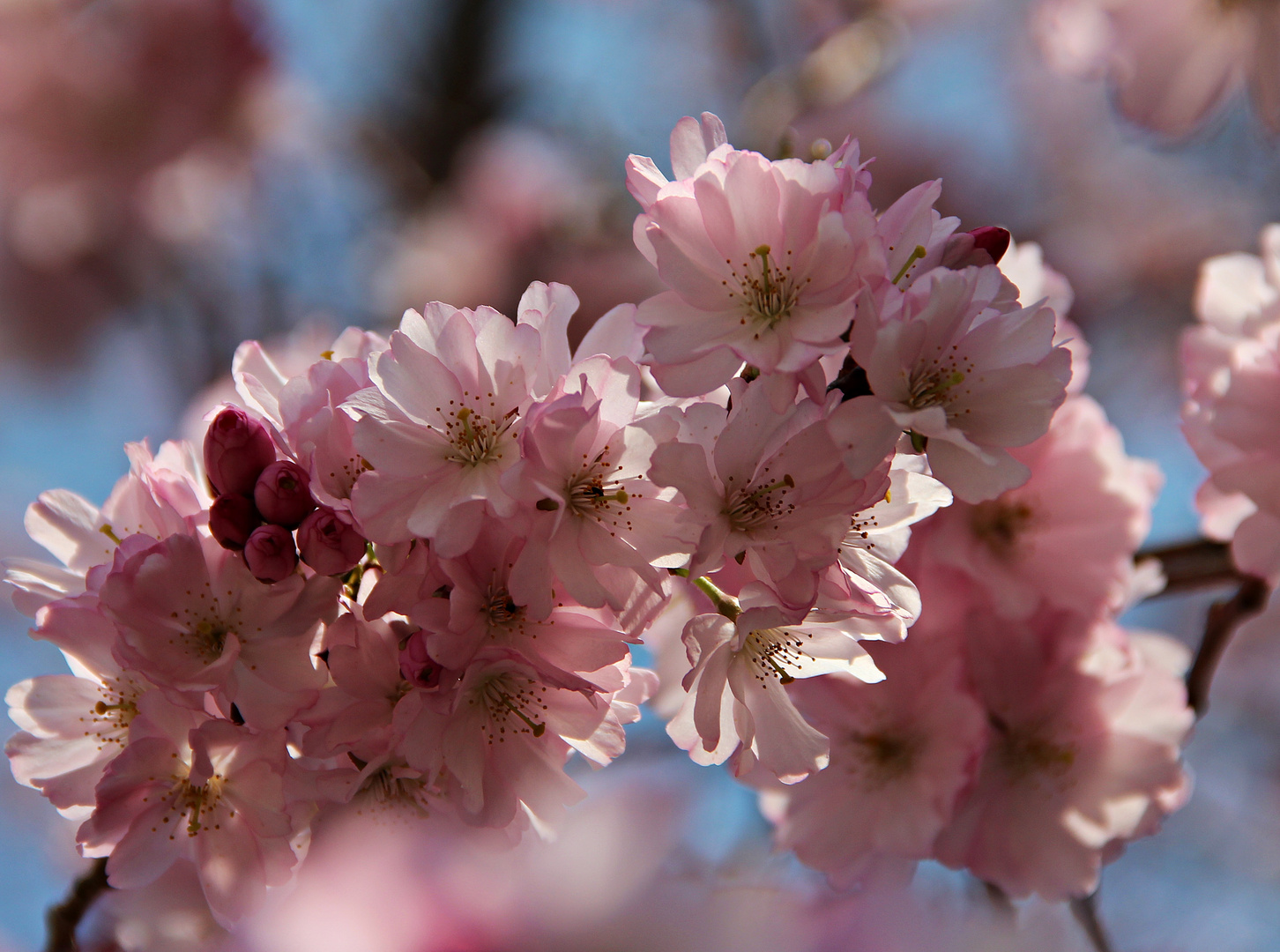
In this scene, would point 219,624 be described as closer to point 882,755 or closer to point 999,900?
point 882,755

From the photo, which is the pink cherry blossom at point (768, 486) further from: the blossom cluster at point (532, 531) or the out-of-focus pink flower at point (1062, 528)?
the out-of-focus pink flower at point (1062, 528)

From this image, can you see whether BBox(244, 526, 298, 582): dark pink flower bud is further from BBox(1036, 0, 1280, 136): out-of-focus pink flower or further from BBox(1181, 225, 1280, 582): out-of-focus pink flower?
BBox(1036, 0, 1280, 136): out-of-focus pink flower

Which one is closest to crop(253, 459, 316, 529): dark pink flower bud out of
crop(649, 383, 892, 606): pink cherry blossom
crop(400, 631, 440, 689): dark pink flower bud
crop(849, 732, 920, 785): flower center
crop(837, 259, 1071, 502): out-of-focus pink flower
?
crop(400, 631, 440, 689): dark pink flower bud

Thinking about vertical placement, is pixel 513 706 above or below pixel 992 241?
below

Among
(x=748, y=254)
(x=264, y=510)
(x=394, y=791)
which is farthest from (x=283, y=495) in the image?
(x=748, y=254)

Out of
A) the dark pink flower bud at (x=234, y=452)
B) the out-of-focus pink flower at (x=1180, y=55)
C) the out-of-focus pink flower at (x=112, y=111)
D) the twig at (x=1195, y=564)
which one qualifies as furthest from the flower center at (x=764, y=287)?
the out-of-focus pink flower at (x=112, y=111)
